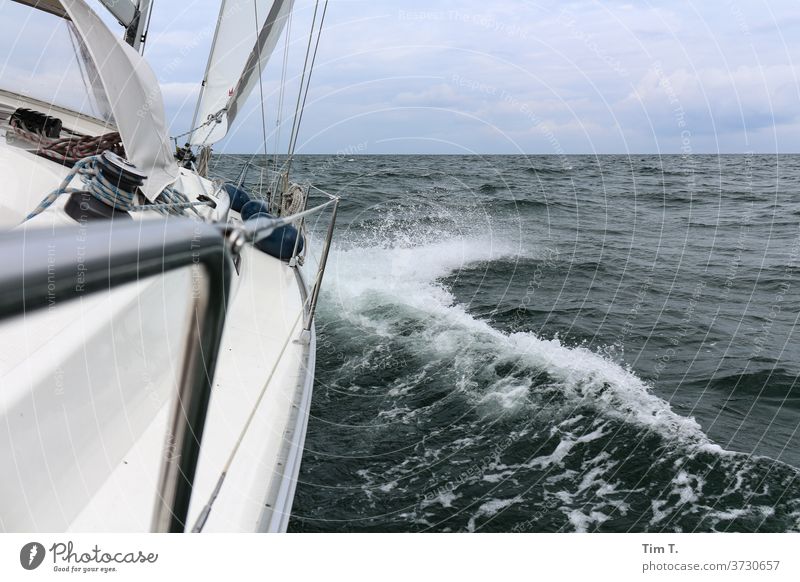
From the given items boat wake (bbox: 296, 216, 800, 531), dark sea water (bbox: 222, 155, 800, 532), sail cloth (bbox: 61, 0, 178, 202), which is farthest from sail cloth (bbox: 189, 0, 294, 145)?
sail cloth (bbox: 61, 0, 178, 202)

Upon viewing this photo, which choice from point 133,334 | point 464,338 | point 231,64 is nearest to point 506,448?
point 464,338

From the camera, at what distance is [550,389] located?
5008mm

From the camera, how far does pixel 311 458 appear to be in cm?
400

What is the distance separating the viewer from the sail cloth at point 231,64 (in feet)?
21.1

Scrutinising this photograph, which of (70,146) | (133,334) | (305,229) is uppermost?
(70,146)

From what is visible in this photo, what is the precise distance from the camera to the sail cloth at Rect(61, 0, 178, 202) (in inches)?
131

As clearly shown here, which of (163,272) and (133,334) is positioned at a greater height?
(163,272)

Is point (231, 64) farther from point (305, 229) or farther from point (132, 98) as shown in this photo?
point (132, 98)

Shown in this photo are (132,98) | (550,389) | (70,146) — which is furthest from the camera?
(550,389)

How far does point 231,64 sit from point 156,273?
6836 mm

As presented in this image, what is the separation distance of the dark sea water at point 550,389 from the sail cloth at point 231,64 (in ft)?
7.90
